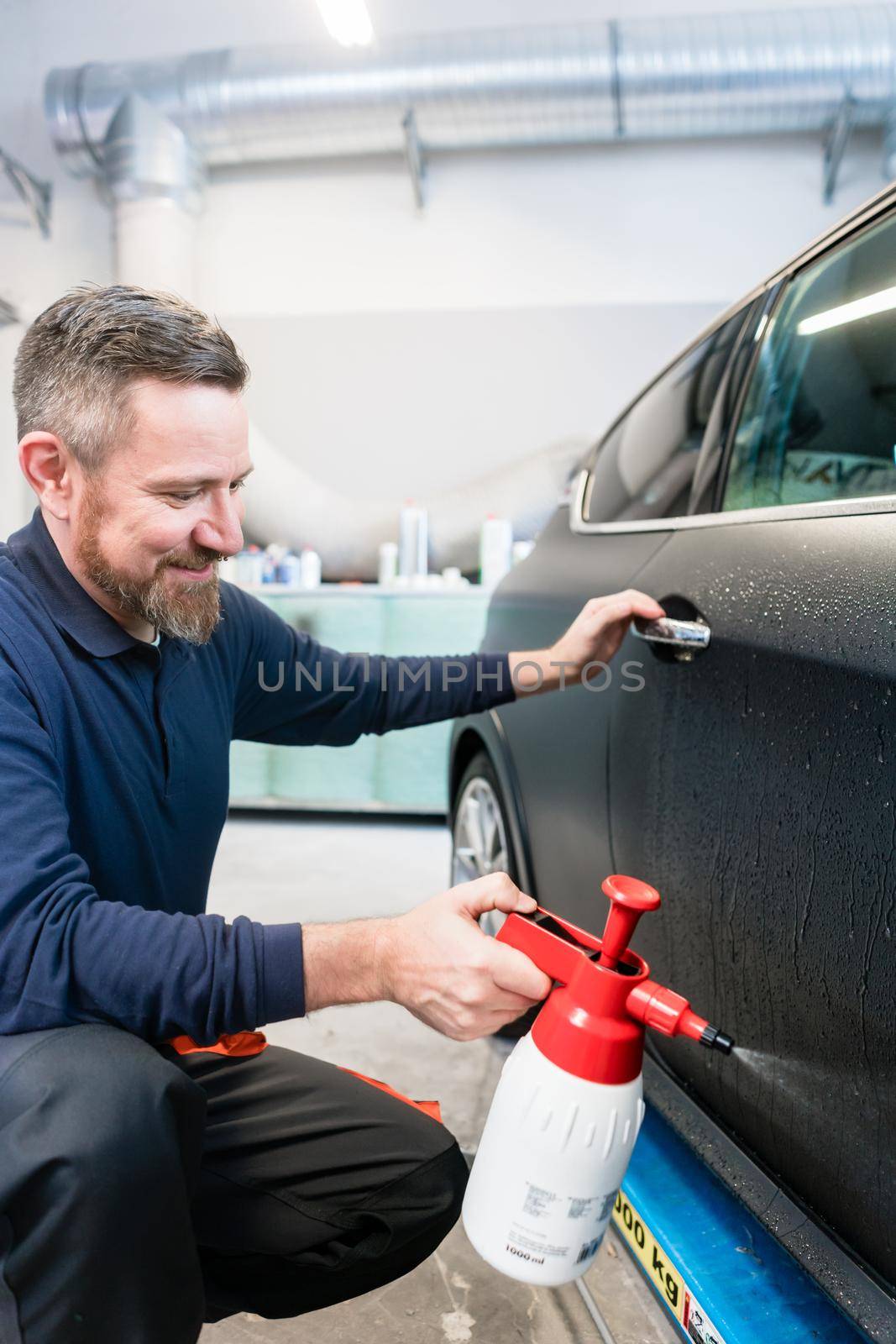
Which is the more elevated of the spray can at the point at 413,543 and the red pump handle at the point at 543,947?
the spray can at the point at 413,543

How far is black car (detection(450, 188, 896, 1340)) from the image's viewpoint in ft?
2.76

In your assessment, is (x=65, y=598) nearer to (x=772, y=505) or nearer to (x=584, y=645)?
(x=584, y=645)

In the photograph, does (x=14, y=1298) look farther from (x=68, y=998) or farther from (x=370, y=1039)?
(x=370, y=1039)

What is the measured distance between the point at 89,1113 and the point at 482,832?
134 cm

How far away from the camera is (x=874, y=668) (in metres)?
0.82

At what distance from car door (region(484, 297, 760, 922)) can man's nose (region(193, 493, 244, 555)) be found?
0.54 metres

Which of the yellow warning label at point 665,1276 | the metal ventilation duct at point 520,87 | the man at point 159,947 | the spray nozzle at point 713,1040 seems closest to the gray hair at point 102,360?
the man at point 159,947

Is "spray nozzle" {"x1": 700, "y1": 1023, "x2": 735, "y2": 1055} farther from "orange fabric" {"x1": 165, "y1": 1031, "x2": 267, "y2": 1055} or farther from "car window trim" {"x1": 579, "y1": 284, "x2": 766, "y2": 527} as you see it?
"car window trim" {"x1": 579, "y1": 284, "x2": 766, "y2": 527}

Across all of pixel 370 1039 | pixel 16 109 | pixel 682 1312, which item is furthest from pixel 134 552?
pixel 16 109

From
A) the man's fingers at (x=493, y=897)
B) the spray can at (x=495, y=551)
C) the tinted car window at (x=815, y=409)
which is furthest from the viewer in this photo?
the spray can at (x=495, y=551)

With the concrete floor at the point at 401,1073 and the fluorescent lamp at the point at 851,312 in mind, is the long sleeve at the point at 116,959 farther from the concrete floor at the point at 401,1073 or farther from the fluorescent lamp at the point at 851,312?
the fluorescent lamp at the point at 851,312

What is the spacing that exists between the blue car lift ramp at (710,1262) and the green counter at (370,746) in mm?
2800

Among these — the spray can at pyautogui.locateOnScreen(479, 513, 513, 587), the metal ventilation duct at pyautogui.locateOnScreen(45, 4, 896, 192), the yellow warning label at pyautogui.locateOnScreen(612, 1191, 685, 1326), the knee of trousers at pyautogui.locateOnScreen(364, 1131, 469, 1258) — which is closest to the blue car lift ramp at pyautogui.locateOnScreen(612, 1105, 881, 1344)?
the yellow warning label at pyautogui.locateOnScreen(612, 1191, 685, 1326)

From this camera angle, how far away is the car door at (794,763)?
83 cm
